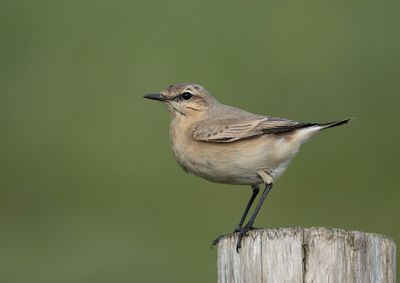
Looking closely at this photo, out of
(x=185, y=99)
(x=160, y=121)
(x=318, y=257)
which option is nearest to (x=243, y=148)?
(x=185, y=99)

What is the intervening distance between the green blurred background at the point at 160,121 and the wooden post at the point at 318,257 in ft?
21.8

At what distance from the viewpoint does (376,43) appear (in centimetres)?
1838

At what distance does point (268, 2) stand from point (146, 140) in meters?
5.17

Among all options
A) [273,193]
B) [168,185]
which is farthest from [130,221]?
[273,193]

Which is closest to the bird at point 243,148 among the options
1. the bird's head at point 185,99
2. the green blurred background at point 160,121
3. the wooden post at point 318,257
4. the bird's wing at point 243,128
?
the bird's wing at point 243,128

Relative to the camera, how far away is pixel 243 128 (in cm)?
871

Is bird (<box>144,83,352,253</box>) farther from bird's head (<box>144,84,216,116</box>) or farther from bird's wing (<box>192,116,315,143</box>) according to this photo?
bird's head (<box>144,84,216,116</box>)

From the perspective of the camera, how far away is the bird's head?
9.62 m

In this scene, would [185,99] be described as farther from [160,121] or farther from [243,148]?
[160,121]

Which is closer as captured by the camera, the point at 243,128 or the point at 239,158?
the point at 239,158

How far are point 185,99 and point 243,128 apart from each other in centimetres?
113

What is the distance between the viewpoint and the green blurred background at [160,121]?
45.8 feet

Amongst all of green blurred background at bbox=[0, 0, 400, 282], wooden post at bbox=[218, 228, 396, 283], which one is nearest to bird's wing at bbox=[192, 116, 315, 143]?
wooden post at bbox=[218, 228, 396, 283]

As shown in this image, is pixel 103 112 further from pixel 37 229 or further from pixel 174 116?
pixel 174 116
